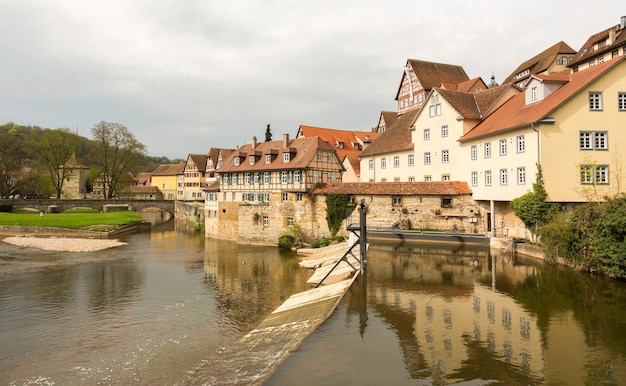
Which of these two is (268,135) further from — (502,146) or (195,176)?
(502,146)

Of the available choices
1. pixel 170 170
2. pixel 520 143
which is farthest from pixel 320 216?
pixel 170 170

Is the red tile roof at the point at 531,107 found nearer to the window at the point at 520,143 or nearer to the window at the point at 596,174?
the window at the point at 520,143

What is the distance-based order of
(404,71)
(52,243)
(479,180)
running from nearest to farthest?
(479,180) → (52,243) → (404,71)

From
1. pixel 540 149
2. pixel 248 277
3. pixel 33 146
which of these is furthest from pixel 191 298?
pixel 33 146

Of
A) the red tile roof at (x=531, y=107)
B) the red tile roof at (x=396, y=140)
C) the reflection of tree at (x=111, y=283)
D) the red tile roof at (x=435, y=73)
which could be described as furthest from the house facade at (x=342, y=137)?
the reflection of tree at (x=111, y=283)

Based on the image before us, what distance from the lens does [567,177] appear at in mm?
22406

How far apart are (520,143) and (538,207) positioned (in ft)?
12.9

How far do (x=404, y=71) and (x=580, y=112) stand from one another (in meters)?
30.2

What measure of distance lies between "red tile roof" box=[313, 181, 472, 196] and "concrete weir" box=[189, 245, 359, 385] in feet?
46.1

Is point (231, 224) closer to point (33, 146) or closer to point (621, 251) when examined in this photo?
point (621, 251)

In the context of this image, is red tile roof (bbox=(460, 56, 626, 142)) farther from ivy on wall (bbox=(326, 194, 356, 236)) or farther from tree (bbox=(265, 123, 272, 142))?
tree (bbox=(265, 123, 272, 142))

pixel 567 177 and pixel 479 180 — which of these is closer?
pixel 567 177

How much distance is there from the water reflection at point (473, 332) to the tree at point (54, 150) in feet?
182

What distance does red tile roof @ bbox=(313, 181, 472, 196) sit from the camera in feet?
95.4
